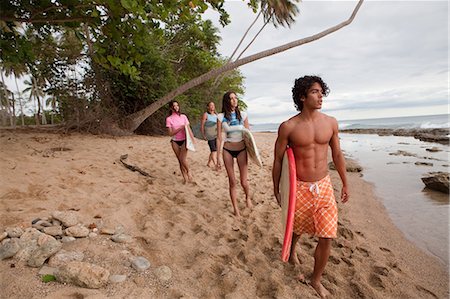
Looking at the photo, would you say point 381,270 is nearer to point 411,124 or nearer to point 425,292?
point 425,292

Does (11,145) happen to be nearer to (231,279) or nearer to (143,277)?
(143,277)

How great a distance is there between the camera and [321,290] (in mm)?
2266

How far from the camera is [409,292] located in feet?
7.70

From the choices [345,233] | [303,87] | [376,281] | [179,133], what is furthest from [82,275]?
[179,133]

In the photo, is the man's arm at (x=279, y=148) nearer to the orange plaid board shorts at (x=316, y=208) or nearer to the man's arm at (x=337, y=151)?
the orange plaid board shorts at (x=316, y=208)

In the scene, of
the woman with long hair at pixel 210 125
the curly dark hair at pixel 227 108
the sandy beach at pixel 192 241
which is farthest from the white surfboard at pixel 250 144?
the woman with long hair at pixel 210 125

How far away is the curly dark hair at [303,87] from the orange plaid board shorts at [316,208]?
0.69m

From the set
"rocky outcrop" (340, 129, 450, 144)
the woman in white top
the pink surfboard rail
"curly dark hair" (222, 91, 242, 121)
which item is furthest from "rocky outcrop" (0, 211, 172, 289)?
"rocky outcrop" (340, 129, 450, 144)

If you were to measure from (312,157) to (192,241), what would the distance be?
161cm

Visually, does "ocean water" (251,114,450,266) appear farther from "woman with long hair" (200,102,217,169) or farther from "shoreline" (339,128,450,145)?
"shoreline" (339,128,450,145)

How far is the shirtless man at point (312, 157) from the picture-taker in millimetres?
2244

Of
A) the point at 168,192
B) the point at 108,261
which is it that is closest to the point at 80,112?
the point at 168,192

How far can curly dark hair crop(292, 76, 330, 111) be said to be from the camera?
2.27m

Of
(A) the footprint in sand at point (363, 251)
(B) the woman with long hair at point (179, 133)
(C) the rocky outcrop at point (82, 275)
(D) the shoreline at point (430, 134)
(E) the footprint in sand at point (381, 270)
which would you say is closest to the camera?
(C) the rocky outcrop at point (82, 275)
